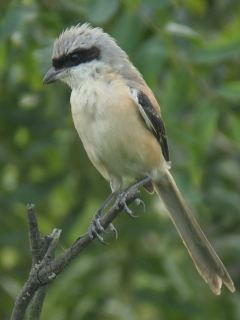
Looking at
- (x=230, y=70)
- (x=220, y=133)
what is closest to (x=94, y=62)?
(x=220, y=133)

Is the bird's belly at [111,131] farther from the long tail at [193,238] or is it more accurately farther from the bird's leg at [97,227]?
the long tail at [193,238]

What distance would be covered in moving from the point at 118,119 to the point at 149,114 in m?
0.24

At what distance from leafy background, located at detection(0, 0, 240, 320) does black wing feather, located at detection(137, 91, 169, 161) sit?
0.08m

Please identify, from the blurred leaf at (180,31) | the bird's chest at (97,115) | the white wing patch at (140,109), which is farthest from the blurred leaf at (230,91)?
the bird's chest at (97,115)

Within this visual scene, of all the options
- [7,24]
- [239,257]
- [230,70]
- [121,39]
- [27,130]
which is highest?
[7,24]

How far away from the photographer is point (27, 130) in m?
5.92

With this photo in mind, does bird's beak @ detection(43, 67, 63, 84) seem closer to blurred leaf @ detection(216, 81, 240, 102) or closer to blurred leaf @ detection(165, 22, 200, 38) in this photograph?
blurred leaf @ detection(165, 22, 200, 38)

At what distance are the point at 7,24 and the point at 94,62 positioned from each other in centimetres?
46

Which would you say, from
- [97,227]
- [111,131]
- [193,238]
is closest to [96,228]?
[97,227]

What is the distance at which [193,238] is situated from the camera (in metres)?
4.95

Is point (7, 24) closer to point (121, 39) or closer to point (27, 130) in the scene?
point (121, 39)

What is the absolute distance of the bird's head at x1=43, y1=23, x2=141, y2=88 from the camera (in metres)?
4.91

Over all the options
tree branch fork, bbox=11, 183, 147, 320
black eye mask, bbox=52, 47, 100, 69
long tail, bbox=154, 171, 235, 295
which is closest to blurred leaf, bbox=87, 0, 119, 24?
black eye mask, bbox=52, 47, 100, 69

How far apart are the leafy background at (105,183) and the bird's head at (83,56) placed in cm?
13
